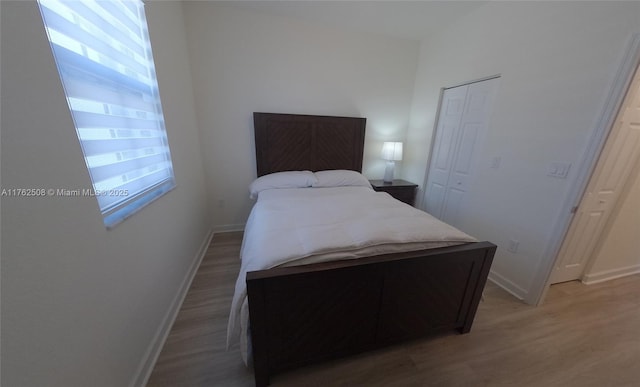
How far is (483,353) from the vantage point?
1.37 m

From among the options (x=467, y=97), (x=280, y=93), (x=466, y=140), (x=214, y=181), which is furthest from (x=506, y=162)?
(x=214, y=181)

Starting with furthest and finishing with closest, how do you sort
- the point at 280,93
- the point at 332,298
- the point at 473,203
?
the point at 280,93, the point at 473,203, the point at 332,298

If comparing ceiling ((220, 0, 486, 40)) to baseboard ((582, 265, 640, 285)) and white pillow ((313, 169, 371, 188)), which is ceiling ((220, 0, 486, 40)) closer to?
white pillow ((313, 169, 371, 188))

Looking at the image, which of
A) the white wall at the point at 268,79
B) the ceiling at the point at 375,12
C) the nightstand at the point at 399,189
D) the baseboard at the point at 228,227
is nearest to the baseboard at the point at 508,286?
the nightstand at the point at 399,189

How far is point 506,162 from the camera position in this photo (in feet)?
6.31

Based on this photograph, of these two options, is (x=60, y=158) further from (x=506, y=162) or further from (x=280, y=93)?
(x=506, y=162)

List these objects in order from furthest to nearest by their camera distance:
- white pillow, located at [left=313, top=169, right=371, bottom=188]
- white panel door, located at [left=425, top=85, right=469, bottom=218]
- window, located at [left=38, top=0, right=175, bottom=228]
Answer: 1. white pillow, located at [left=313, top=169, right=371, bottom=188]
2. white panel door, located at [left=425, top=85, right=469, bottom=218]
3. window, located at [left=38, top=0, right=175, bottom=228]

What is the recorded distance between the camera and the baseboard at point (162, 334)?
114 centimetres

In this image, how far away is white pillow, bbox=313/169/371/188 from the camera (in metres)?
2.59

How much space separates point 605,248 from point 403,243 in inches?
91.8

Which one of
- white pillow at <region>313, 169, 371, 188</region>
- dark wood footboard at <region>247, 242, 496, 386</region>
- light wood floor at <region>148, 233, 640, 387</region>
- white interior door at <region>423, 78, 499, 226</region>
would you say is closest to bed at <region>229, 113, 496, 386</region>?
dark wood footboard at <region>247, 242, 496, 386</region>

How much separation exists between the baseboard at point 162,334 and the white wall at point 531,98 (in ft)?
9.27

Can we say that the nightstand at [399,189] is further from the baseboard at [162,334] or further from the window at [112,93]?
the window at [112,93]

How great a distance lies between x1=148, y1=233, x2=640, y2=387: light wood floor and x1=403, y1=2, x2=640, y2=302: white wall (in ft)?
1.08
